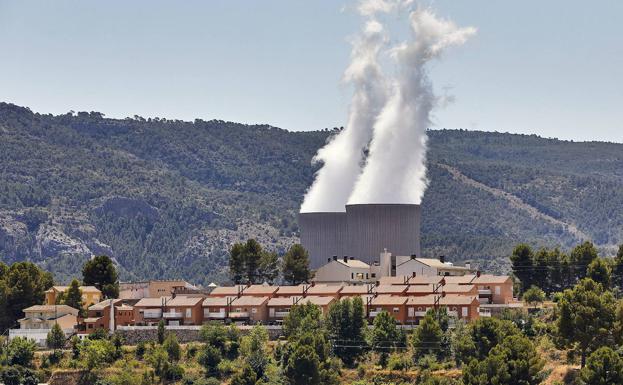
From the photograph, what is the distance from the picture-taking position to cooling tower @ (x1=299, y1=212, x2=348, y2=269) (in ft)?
572

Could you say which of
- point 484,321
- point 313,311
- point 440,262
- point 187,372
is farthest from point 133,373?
point 440,262

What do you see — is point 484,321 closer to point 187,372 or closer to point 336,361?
point 336,361

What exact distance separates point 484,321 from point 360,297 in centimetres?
1894

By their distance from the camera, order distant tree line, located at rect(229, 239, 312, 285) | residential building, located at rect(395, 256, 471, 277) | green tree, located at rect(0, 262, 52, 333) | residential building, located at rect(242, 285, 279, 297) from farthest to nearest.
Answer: distant tree line, located at rect(229, 239, 312, 285) → residential building, located at rect(395, 256, 471, 277) → residential building, located at rect(242, 285, 279, 297) → green tree, located at rect(0, 262, 52, 333)

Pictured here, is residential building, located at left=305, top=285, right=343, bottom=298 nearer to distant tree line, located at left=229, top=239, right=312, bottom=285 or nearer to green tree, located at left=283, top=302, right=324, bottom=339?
green tree, located at left=283, top=302, right=324, bottom=339

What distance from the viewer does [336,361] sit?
132m

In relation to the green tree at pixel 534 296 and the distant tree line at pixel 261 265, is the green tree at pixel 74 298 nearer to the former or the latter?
the distant tree line at pixel 261 265

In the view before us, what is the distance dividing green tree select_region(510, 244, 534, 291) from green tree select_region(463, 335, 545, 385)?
3890 cm

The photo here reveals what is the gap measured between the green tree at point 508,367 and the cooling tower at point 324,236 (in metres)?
55.8

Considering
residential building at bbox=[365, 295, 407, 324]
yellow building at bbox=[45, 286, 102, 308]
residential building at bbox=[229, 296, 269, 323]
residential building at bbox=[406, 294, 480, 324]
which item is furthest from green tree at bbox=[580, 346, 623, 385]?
yellow building at bbox=[45, 286, 102, 308]

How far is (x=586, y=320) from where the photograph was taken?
12194cm

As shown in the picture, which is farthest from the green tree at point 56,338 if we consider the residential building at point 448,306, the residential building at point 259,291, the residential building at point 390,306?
the residential building at point 448,306

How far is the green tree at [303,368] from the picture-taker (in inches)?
4961

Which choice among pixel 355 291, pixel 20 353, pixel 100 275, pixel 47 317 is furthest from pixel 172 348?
pixel 100 275
